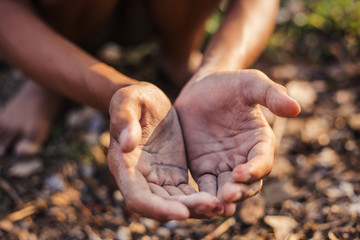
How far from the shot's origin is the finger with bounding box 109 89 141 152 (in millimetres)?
979

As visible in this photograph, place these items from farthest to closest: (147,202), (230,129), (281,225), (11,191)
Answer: (11,191), (281,225), (230,129), (147,202)

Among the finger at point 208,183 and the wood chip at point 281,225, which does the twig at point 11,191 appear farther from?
the wood chip at point 281,225

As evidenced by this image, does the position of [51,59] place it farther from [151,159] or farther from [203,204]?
[203,204]

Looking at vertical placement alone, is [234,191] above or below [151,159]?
above

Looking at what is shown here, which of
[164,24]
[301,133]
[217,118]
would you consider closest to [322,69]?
[301,133]

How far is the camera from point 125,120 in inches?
39.6

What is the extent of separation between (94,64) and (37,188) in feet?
2.09

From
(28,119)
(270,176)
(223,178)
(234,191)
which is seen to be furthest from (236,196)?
(28,119)

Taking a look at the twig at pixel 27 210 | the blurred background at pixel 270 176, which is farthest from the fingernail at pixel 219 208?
the twig at pixel 27 210

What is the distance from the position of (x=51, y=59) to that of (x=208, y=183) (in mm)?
792

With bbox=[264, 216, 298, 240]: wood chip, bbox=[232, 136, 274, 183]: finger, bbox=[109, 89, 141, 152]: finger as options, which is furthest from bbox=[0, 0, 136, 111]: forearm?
bbox=[264, 216, 298, 240]: wood chip

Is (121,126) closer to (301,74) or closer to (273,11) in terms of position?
(273,11)

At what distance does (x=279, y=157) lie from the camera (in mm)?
1828

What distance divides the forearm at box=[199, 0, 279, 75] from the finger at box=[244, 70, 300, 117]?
318 millimetres
